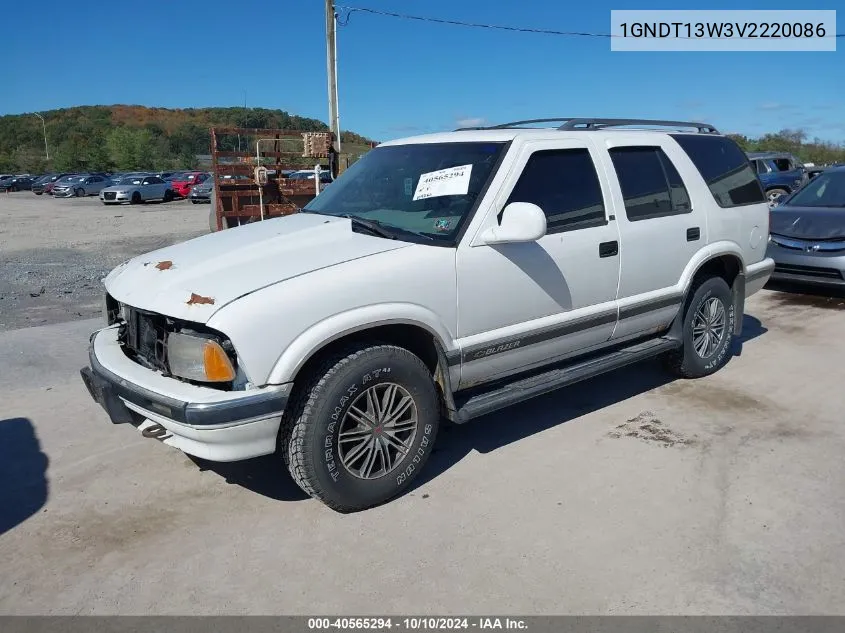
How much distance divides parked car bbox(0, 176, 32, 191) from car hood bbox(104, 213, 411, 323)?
174ft

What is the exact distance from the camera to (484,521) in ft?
11.1

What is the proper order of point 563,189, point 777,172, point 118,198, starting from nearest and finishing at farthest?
point 563,189 < point 777,172 < point 118,198

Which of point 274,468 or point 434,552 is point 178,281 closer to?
point 274,468

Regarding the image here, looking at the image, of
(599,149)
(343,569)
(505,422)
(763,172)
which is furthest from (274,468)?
(763,172)

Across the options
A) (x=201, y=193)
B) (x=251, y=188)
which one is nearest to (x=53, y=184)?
(x=201, y=193)

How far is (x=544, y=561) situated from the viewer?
3.05 metres

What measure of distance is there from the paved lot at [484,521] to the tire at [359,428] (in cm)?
17

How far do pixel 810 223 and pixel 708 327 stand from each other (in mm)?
4154

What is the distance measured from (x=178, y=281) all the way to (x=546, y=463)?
2.24m

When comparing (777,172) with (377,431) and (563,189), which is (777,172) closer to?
(563,189)

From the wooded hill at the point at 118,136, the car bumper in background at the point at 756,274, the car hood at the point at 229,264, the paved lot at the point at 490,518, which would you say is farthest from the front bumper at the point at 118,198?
the car bumper in background at the point at 756,274

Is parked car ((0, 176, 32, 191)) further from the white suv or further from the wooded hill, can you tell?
the white suv

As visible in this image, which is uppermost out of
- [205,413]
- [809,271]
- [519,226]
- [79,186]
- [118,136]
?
[118,136]

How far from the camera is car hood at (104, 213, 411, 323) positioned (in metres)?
3.15
